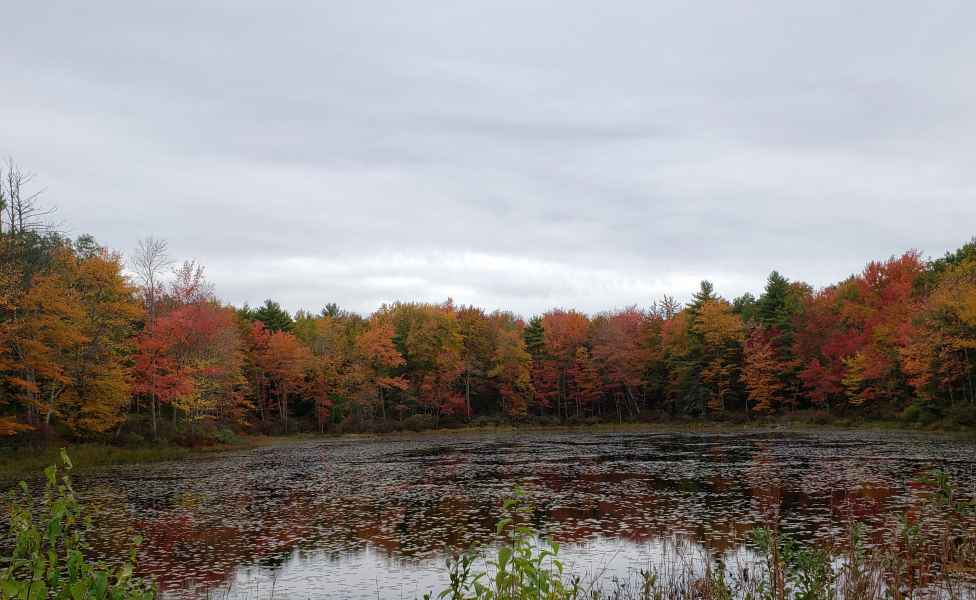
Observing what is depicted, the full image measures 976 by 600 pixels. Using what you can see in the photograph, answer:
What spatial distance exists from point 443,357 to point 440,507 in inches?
2368

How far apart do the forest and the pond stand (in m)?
10.9

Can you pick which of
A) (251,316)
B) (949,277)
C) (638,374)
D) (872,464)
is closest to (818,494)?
(872,464)

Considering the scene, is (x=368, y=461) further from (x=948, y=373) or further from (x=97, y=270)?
(x=948, y=373)

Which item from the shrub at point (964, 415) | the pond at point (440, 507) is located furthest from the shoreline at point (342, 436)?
the pond at point (440, 507)

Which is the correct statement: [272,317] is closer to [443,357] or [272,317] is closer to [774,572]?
[443,357]

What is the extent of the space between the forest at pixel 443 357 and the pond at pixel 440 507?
10.9 m

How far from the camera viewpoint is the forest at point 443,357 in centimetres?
4353

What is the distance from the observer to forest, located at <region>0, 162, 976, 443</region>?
4353 cm

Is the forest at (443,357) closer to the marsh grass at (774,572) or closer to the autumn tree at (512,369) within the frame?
the autumn tree at (512,369)

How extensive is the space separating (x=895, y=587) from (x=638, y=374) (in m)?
75.4

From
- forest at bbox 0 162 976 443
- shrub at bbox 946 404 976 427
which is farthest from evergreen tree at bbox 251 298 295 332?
shrub at bbox 946 404 976 427

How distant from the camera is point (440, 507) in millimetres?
21984

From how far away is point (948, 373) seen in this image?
53375 mm

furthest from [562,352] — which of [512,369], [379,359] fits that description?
[379,359]
